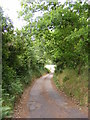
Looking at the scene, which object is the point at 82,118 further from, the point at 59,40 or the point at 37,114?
the point at 59,40

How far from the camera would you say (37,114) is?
262 inches

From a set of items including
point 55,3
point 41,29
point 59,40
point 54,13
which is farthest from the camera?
point 59,40

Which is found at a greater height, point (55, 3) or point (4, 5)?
point (55, 3)

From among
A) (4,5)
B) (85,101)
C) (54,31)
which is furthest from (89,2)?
(85,101)


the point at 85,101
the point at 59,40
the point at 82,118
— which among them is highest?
the point at 59,40

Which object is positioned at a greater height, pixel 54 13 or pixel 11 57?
pixel 54 13

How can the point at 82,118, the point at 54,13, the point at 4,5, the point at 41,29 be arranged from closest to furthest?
the point at 82,118 → the point at 4,5 → the point at 54,13 → the point at 41,29

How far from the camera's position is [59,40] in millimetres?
10195

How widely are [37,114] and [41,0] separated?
7528 mm

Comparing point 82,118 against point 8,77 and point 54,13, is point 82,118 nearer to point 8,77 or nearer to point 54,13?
point 8,77

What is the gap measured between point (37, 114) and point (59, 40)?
5817 millimetres

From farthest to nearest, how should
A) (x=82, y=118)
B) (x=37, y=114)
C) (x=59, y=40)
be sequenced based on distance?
(x=59, y=40) → (x=37, y=114) → (x=82, y=118)

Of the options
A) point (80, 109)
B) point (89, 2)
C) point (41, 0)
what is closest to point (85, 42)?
point (89, 2)

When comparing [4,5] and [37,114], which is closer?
[37,114]
